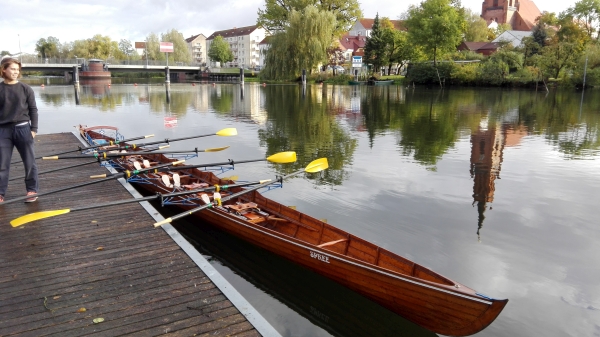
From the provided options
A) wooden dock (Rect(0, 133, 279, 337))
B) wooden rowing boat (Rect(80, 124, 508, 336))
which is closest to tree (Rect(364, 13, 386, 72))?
wooden rowing boat (Rect(80, 124, 508, 336))

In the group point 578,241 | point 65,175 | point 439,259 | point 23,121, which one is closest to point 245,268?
point 439,259

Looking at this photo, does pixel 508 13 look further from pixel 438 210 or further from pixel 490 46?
pixel 438 210

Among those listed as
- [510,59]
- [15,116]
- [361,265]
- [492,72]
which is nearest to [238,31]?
[492,72]

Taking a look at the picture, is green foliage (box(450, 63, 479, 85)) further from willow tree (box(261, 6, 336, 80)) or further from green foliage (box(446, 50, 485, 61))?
willow tree (box(261, 6, 336, 80))

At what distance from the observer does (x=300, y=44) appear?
54.3 meters

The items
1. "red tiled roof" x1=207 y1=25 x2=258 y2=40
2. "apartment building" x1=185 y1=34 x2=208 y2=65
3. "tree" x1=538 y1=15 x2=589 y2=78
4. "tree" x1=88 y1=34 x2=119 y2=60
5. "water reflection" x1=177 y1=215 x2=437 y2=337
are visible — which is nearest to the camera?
"water reflection" x1=177 y1=215 x2=437 y2=337

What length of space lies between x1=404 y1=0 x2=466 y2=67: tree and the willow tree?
13.5m

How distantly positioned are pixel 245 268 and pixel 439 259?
3.50 meters

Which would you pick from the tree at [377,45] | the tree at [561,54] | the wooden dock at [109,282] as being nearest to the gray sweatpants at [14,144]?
the wooden dock at [109,282]

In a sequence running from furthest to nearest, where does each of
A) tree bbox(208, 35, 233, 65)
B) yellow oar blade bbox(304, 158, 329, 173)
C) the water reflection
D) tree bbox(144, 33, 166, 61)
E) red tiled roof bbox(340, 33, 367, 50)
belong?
tree bbox(208, 35, 233, 65)
red tiled roof bbox(340, 33, 367, 50)
tree bbox(144, 33, 166, 61)
yellow oar blade bbox(304, 158, 329, 173)
the water reflection

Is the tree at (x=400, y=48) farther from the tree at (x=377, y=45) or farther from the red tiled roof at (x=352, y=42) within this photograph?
the red tiled roof at (x=352, y=42)

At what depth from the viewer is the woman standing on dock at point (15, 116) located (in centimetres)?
621

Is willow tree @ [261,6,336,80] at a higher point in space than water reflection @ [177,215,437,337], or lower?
higher

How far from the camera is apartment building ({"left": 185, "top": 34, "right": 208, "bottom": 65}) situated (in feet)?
455
